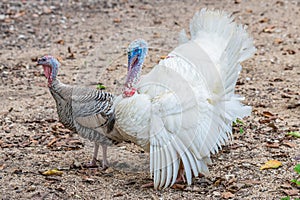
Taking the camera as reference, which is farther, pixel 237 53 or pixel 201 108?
pixel 237 53

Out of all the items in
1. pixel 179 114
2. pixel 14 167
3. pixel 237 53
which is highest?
pixel 237 53

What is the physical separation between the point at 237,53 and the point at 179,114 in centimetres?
102

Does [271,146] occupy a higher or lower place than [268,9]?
lower

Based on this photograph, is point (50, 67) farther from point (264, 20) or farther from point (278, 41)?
point (264, 20)

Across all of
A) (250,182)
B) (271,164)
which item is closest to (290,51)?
(271,164)

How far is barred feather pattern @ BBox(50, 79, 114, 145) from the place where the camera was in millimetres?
4617

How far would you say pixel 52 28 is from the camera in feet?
31.2

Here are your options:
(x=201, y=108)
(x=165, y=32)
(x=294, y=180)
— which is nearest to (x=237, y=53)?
(x=201, y=108)

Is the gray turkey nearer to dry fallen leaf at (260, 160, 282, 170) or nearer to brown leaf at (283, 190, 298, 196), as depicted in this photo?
dry fallen leaf at (260, 160, 282, 170)

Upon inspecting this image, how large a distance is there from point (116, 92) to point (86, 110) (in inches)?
78.7

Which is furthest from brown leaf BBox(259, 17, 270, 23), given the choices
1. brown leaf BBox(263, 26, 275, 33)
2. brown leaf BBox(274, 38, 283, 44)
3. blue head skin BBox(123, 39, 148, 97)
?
blue head skin BBox(123, 39, 148, 97)

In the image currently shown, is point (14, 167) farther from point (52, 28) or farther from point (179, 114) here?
point (52, 28)

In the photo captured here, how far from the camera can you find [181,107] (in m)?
4.36

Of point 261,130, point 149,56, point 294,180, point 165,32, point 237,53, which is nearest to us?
point 294,180
